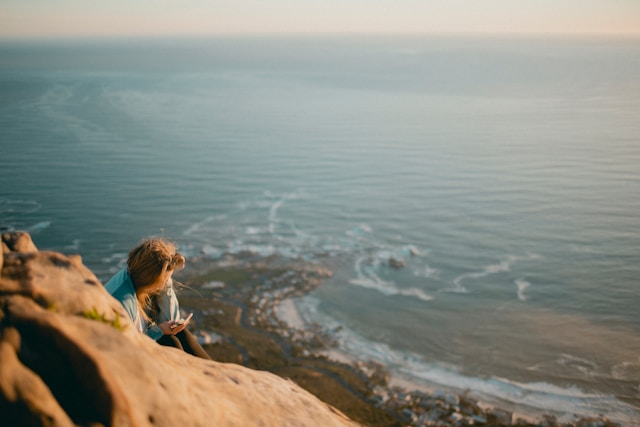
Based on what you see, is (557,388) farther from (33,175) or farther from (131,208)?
(33,175)

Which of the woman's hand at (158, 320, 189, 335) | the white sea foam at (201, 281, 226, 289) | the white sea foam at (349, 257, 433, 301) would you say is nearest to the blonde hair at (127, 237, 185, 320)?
the woman's hand at (158, 320, 189, 335)

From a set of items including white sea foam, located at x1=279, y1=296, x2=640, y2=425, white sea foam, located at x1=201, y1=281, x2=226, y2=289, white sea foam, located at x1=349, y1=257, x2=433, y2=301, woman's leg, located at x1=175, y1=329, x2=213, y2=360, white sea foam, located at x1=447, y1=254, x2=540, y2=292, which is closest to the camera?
woman's leg, located at x1=175, y1=329, x2=213, y2=360

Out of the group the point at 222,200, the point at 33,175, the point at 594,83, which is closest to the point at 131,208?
the point at 222,200

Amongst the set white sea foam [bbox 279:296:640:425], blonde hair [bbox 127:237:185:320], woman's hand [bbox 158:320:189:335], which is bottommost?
white sea foam [bbox 279:296:640:425]

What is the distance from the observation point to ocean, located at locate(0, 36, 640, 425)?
101 ft

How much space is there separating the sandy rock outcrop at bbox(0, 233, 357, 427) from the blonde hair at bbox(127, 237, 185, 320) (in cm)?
135

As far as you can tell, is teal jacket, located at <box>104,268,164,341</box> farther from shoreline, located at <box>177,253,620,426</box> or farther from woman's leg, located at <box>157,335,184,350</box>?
shoreline, located at <box>177,253,620,426</box>

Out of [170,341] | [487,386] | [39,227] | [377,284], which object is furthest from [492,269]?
[39,227]

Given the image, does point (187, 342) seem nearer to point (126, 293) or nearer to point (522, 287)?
point (126, 293)

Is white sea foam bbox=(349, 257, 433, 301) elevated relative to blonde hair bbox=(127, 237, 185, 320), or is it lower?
lower

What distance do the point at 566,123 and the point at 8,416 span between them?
375 feet

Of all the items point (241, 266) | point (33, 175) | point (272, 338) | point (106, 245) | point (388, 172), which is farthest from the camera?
point (388, 172)

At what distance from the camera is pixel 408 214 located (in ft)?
181

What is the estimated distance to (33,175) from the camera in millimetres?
66938
